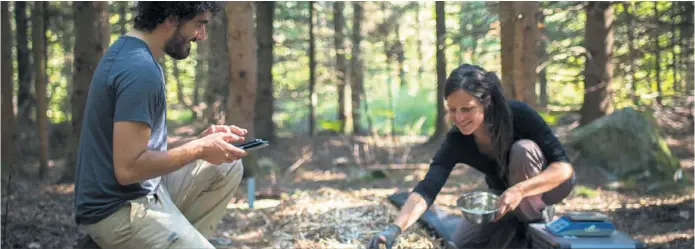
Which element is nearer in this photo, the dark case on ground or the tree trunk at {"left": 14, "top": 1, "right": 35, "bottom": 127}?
the dark case on ground

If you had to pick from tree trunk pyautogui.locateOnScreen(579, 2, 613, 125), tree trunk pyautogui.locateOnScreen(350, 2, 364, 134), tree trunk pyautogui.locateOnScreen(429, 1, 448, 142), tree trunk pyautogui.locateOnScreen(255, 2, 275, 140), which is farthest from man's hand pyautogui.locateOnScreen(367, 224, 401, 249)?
tree trunk pyautogui.locateOnScreen(350, 2, 364, 134)

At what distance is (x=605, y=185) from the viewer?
22.2 feet

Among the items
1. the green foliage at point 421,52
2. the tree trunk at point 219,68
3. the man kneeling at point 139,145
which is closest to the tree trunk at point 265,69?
the green foliage at point 421,52

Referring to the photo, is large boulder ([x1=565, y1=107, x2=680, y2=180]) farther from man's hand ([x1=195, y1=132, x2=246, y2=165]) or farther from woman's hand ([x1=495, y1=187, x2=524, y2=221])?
man's hand ([x1=195, y1=132, x2=246, y2=165])

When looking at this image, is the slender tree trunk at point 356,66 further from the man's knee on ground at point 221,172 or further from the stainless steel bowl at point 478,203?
the man's knee on ground at point 221,172

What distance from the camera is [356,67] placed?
1299 cm

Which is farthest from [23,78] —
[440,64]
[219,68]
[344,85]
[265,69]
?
[440,64]

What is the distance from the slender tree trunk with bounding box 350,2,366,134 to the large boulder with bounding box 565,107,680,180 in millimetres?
5663

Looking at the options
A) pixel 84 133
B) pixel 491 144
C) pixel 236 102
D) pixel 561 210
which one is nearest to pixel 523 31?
pixel 561 210

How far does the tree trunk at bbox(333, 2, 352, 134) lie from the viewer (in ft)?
45.5

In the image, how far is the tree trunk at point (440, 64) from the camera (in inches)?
404

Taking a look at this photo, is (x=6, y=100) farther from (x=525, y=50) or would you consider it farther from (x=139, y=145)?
(x=139, y=145)

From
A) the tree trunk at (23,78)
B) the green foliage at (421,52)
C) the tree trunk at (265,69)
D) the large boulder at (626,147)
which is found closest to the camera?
the large boulder at (626,147)

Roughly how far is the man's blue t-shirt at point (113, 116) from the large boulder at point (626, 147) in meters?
5.56
